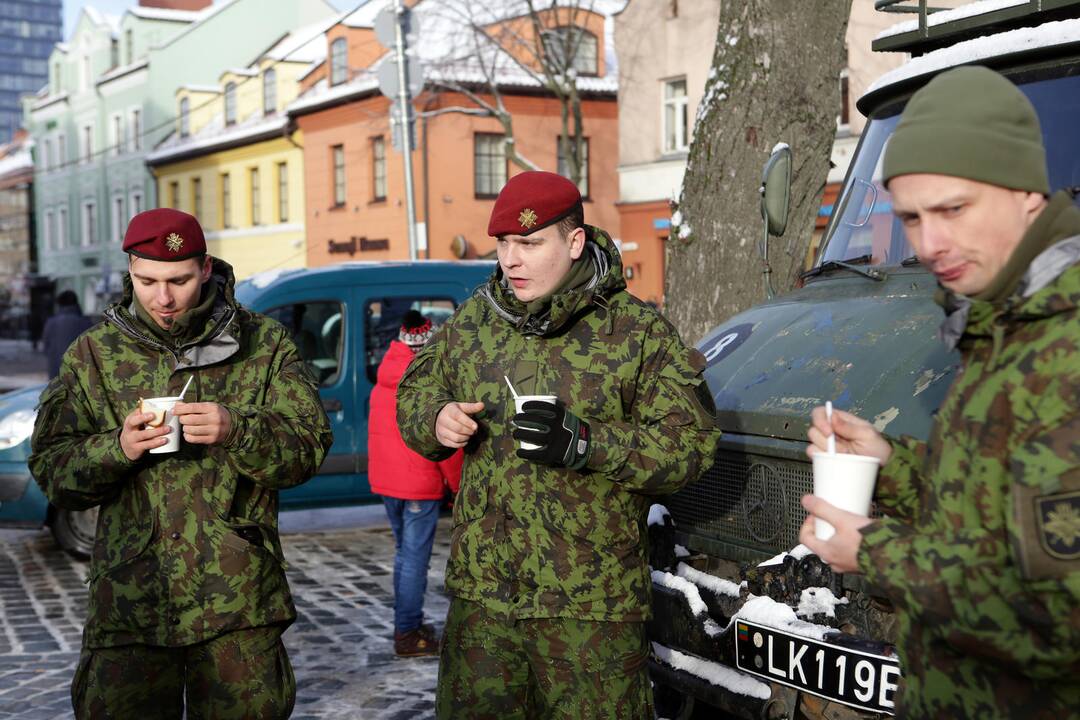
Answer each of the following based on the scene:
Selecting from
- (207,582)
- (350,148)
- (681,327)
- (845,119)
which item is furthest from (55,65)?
(207,582)

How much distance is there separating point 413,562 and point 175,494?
119 inches

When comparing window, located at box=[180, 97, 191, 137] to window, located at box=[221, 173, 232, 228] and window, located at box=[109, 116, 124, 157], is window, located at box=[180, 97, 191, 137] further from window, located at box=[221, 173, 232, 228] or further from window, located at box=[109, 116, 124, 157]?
window, located at box=[109, 116, 124, 157]

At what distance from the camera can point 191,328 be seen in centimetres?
392

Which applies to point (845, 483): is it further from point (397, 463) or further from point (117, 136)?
point (117, 136)

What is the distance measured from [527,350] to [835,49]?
5.41 metres

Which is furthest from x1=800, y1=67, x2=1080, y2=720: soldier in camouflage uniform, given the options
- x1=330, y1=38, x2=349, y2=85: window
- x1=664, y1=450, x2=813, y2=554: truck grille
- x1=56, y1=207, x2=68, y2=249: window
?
x1=56, y1=207, x2=68, y2=249: window

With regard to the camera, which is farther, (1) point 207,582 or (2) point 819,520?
(1) point 207,582

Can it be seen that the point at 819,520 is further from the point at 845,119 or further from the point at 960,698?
the point at 845,119

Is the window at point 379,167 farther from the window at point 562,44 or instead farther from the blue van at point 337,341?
the blue van at point 337,341

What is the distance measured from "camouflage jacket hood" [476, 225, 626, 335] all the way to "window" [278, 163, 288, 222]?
37701 mm

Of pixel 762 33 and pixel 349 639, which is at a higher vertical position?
pixel 762 33

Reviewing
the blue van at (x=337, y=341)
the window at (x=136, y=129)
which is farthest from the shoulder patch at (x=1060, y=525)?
the window at (x=136, y=129)

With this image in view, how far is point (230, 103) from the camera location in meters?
44.3

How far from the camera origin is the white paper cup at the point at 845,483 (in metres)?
2.34
